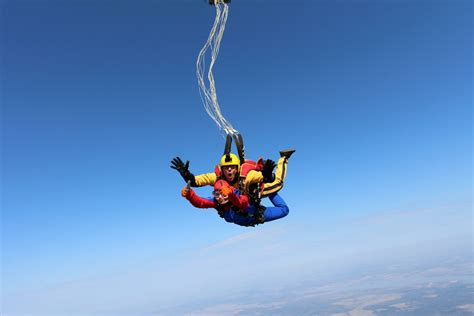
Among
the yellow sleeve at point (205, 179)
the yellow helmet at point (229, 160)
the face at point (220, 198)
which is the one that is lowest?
the face at point (220, 198)

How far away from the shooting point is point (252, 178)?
717 cm

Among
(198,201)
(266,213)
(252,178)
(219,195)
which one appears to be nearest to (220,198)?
(219,195)

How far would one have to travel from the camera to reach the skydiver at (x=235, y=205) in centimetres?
686

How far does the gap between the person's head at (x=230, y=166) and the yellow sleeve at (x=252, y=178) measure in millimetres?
316

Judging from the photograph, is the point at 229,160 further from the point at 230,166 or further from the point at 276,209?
the point at 276,209

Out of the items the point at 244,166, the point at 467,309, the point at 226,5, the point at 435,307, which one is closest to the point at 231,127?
the point at 244,166

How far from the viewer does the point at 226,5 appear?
7242 millimetres

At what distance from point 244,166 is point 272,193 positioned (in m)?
1.03

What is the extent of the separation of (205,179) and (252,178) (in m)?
1.12

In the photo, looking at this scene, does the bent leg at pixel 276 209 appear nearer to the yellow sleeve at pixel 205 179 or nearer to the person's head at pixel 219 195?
the person's head at pixel 219 195

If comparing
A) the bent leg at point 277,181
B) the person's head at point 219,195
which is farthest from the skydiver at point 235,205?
the bent leg at point 277,181

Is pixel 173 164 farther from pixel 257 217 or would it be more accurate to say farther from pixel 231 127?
pixel 257 217

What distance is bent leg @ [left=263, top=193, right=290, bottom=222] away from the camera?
25.6 ft

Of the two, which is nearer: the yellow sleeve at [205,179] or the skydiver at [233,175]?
the skydiver at [233,175]
